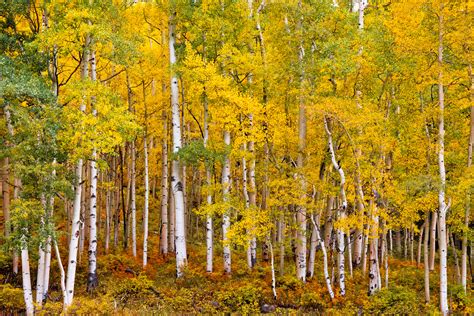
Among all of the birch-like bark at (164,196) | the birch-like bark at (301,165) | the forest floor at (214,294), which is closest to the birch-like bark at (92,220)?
the forest floor at (214,294)

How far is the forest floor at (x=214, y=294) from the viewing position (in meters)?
12.0

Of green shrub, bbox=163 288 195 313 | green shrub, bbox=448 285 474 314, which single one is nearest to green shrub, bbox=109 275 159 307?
green shrub, bbox=163 288 195 313

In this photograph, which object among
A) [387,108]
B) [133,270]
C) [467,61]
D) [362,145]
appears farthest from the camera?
[133,270]

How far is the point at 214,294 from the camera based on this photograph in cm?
1354

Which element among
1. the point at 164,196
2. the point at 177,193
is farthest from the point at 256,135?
the point at 164,196

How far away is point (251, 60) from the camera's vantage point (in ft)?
48.1

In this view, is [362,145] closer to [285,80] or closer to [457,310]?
[285,80]

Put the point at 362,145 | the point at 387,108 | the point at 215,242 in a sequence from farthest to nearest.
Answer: the point at 215,242, the point at 387,108, the point at 362,145

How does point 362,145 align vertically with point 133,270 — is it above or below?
above

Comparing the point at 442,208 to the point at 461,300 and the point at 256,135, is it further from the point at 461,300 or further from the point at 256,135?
the point at 256,135

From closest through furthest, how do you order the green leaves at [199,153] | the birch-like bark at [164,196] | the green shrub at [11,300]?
the green shrub at [11,300] < the green leaves at [199,153] < the birch-like bark at [164,196]

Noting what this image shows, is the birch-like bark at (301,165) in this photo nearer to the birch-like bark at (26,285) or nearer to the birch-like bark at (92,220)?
the birch-like bark at (92,220)

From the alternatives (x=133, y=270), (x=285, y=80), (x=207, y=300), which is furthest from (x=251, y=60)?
(x=133, y=270)

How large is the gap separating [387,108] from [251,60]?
510 cm
